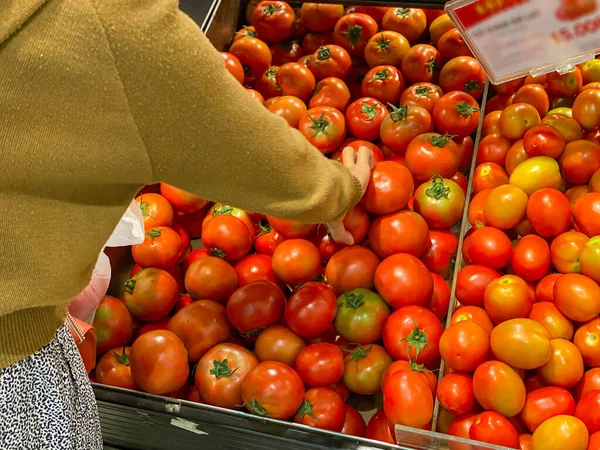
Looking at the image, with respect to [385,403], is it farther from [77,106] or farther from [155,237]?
[77,106]

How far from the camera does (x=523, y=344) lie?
1.48 metres

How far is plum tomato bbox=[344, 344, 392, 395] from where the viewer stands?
1.70 m

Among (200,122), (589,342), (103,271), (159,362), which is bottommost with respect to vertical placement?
(589,342)

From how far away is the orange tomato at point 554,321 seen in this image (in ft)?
5.24

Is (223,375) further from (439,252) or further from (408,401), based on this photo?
(439,252)

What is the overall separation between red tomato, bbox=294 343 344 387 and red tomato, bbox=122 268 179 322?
485 millimetres

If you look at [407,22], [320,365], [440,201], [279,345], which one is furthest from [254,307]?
[407,22]

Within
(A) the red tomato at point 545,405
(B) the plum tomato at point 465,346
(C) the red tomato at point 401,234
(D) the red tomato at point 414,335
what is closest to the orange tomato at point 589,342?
(A) the red tomato at point 545,405

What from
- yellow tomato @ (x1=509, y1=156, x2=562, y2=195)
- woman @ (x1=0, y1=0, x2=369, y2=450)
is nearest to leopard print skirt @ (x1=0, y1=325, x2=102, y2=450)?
woman @ (x1=0, y1=0, x2=369, y2=450)

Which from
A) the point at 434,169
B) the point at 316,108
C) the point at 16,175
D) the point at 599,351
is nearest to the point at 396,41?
the point at 316,108

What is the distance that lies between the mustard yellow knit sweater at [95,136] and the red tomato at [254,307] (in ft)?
2.41

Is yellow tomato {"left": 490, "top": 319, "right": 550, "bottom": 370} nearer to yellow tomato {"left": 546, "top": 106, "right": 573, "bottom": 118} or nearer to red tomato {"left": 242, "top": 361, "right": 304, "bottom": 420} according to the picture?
red tomato {"left": 242, "top": 361, "right": 304, "bottom": 420}

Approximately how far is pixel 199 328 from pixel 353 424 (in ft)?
1.69

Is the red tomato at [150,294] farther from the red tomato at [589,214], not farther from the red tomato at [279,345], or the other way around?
the red tomato at [589,214]
